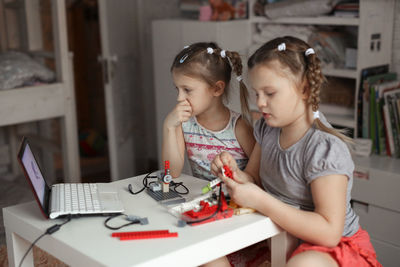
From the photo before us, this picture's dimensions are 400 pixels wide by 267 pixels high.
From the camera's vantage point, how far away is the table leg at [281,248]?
1389mm

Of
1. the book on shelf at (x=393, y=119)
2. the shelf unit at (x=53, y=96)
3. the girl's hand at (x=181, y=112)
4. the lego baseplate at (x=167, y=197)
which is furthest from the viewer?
the shelf unit at (x=53, y=96)

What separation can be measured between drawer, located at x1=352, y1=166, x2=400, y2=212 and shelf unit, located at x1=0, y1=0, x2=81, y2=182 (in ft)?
4.78

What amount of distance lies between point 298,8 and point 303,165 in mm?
1548

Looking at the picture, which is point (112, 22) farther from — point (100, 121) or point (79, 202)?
point (79, 202)

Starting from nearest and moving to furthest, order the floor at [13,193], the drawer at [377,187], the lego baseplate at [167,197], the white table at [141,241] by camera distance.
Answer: the white table at [141,241] < the lego baseplate at [167,197] < the drawer at [377,187] < the floor at [13,193]

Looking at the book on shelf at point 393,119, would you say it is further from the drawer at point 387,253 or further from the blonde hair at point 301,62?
the blonde hair at point 301,62

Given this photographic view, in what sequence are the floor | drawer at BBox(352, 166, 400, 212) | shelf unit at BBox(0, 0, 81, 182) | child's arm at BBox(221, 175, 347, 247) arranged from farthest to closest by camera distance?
the floor < shelf unit at BBox(0, 0, 81, 182) < drawer at BBox(352, 166, 400, 212) < child's arm at BBox(221, 175, 347, 247)

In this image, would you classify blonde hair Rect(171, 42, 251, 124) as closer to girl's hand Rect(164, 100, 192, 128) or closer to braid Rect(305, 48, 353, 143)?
girl's hand Rect(164, 100, 192, 128)

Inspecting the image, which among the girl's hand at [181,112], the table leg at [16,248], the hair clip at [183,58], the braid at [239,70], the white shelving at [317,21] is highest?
the white shelving at [317,21]

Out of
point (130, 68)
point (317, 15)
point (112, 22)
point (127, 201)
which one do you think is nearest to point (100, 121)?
point (130, 68)

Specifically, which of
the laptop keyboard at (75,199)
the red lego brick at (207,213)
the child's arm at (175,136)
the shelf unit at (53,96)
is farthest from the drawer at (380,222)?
the shelf unit at (53,96)

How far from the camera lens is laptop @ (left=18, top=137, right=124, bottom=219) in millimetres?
1329

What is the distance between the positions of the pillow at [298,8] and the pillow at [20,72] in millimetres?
1192

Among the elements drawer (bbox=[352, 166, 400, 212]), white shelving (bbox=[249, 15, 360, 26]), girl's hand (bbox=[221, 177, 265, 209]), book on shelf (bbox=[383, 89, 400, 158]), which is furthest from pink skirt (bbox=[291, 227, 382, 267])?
white shelving (bbox=[249, 15, 360, 26])
